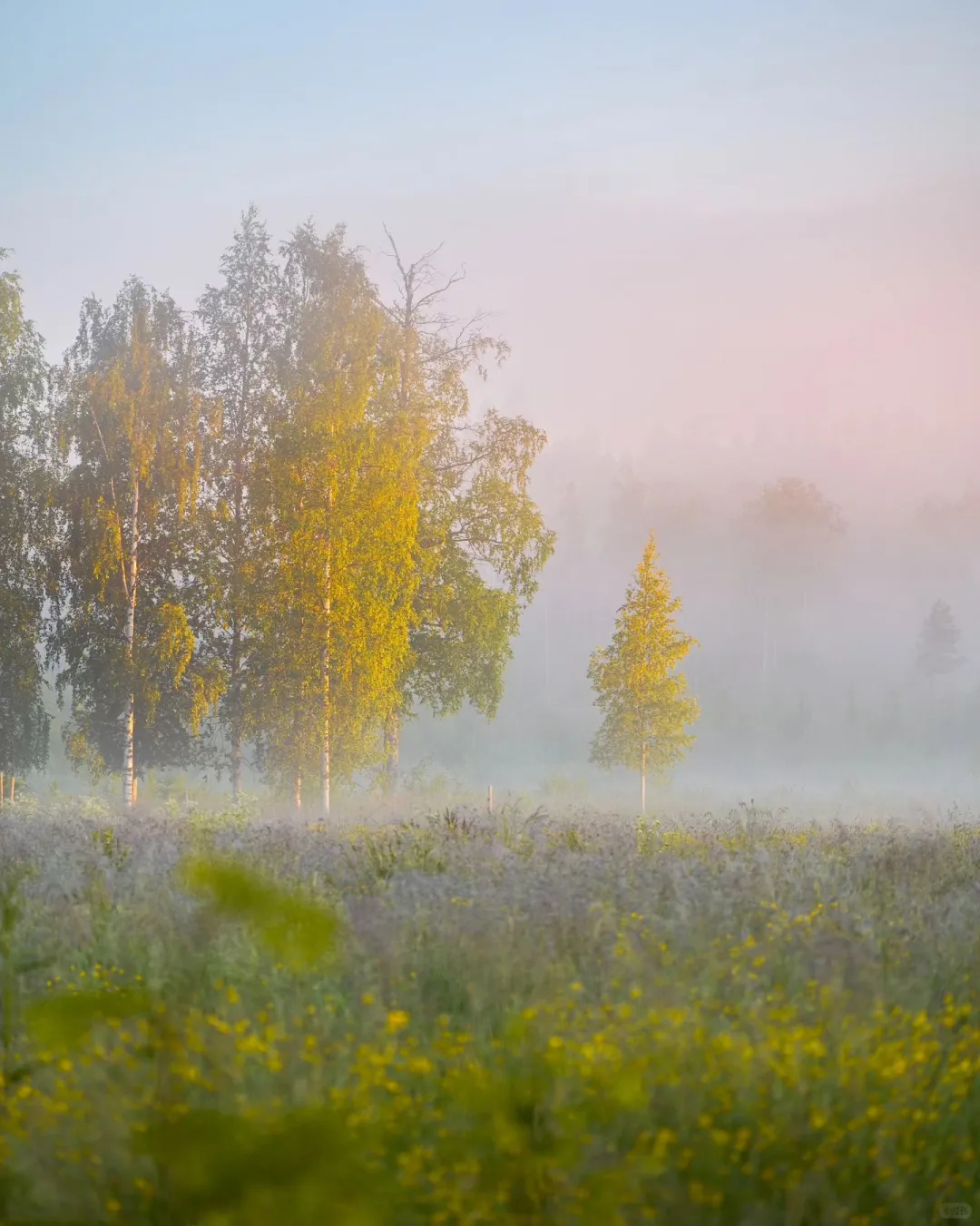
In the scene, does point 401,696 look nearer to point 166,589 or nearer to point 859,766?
point 166,589

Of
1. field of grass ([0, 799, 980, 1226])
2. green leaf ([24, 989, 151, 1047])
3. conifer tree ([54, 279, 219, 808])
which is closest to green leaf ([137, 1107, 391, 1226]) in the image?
field of grass ([0, 799, 980, 1226])

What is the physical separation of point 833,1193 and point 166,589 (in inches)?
838

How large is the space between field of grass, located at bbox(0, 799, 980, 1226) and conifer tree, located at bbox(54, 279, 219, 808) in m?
15.1

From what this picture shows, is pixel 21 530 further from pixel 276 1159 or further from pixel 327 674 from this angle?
pixel 276 1159

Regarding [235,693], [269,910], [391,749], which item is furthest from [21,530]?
[269,910]

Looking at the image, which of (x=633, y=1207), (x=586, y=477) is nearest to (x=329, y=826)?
(x=633, y=1207)

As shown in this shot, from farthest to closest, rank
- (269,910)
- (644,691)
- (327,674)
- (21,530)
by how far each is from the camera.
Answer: (644,691), (21,530), (327,674), (269,910)

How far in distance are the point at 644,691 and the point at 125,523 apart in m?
14.6

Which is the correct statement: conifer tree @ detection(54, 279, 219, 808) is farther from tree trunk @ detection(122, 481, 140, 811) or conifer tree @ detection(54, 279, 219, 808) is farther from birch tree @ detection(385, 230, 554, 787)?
birch tree @ detection(385, 230, 554, 787)

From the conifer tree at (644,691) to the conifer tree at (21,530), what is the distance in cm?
1415

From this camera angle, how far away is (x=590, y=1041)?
430 cm

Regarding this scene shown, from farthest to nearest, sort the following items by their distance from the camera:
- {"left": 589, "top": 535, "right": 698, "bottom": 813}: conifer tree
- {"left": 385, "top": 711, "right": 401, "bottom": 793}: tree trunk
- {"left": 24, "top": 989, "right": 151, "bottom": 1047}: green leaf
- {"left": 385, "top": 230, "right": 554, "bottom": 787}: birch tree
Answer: {"left": 589, "top": 535, "right": 698, "bottom": 813}: conifer tree
{"left": 385, "top": 230, "right": 554, "bottom": 787}: birch tree
{"left": 385, "top": 711, "right": 401, "bottom": 793}: tree trunk
{"left": 24, "top": 989, "right": 151, "bottom": 1047}: green leaf

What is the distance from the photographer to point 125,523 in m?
22.6

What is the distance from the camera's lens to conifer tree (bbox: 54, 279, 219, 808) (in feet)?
73.1
